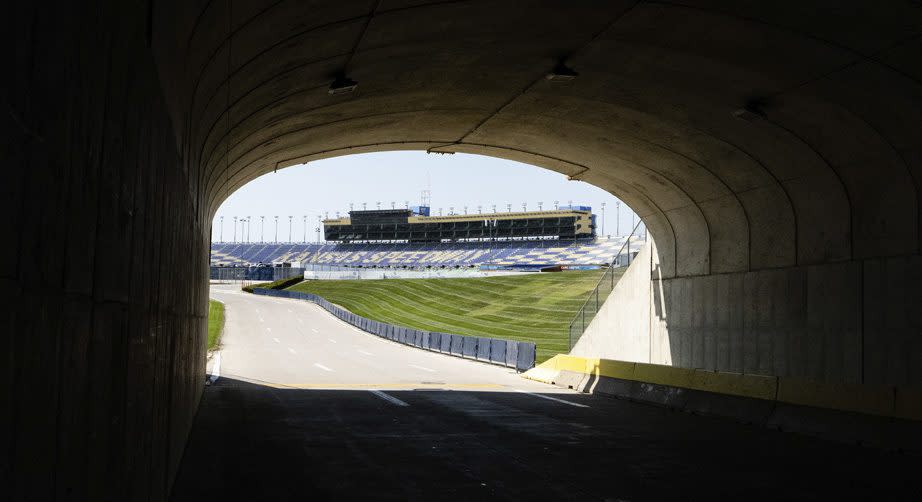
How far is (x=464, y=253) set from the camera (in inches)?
5595

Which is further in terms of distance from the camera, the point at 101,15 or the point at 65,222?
Result: the point at 101,15

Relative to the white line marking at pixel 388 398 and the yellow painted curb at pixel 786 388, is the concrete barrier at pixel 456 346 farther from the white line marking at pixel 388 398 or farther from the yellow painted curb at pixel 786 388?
the white line marking at pixel 388 398

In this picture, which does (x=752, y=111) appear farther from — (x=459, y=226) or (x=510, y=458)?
(x=459, y=226)

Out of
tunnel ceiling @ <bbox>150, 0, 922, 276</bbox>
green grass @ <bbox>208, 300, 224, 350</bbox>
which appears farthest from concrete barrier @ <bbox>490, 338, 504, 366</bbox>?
green grass @ <bbox>208, 300, 224, 350</bbox>

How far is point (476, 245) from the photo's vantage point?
144500 mm

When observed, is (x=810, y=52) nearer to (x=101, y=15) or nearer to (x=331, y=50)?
(x=331, y=50)

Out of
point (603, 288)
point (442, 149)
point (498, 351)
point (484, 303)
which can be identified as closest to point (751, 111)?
point (442, 149)

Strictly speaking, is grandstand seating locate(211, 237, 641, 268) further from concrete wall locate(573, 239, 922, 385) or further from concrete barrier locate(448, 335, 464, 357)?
concrete wall locate(573, 239, 922, 385)

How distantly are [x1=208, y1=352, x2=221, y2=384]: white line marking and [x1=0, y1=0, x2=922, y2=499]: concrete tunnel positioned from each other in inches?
291

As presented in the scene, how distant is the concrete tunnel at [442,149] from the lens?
2.69m

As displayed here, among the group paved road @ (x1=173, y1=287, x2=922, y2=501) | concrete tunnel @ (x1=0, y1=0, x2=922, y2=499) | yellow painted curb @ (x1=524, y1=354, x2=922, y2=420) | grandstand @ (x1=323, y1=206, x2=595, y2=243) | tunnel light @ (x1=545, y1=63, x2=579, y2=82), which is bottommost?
paved road @ (x1=173, y1=287, x2=922, y2=501)

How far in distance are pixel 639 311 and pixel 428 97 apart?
13.3 metres

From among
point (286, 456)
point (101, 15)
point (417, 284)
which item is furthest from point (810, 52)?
point (417, 284)

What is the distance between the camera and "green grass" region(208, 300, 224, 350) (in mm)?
48188
